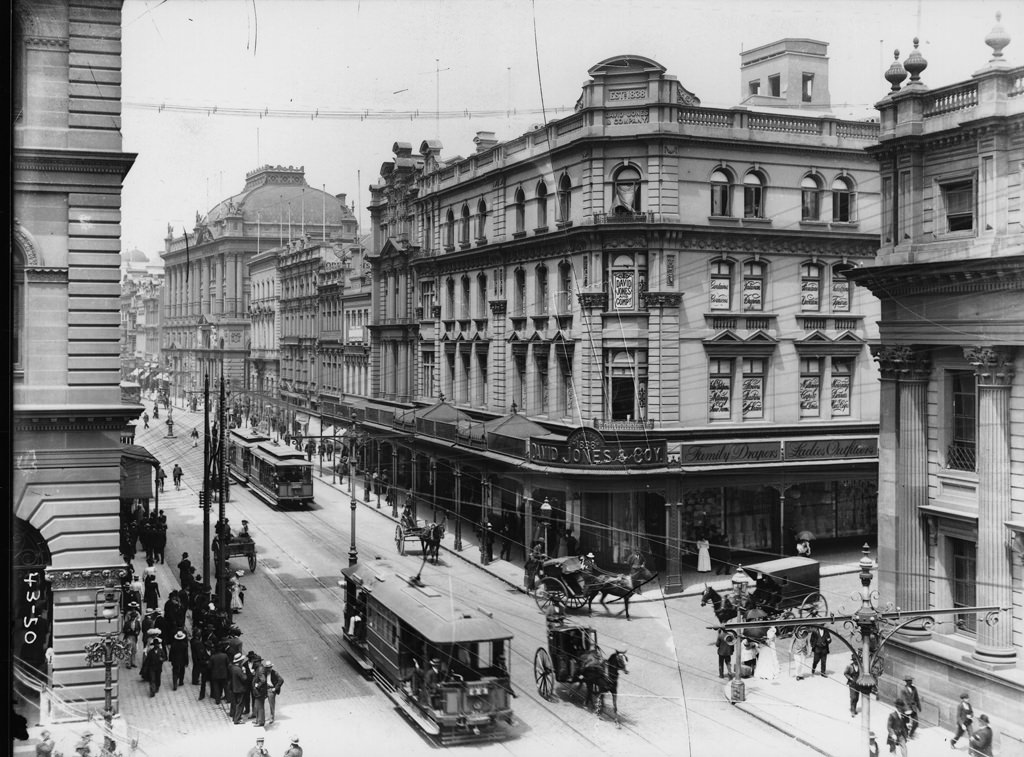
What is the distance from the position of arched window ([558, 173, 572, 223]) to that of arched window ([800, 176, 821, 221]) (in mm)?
5933

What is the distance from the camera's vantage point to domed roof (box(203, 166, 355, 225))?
61.9 feet

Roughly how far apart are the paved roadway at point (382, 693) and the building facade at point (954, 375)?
13.3 feet

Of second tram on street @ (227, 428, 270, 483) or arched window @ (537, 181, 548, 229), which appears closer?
arched window @ (537, 181, 548, 229)

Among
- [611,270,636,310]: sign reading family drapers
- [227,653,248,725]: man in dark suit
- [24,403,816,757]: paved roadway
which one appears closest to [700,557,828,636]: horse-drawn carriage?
[24,403,816,757]: paved roadway

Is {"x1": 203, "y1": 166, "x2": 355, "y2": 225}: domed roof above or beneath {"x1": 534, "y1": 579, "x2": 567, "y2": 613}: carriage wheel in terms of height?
above

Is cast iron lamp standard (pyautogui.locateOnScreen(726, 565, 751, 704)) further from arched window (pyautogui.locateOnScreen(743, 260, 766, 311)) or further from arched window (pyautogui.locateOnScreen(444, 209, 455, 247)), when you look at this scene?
arched window (pyautogui.locateOnScreen(444, 209, 455, 247))

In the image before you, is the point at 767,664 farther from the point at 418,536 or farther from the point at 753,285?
the point at 753,285

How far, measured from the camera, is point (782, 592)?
23.4 meters

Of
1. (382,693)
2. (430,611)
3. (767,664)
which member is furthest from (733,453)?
(382,693)

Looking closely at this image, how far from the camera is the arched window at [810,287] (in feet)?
83.5

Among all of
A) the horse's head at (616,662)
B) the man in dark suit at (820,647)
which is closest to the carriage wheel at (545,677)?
the horse's head at (616,662)

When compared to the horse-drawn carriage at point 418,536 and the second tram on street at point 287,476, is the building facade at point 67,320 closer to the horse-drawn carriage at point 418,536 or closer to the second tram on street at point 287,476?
the horse-drawn carriage at point 418,536

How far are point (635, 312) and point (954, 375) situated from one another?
8.49 m

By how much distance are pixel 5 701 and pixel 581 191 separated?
54.6 feet
